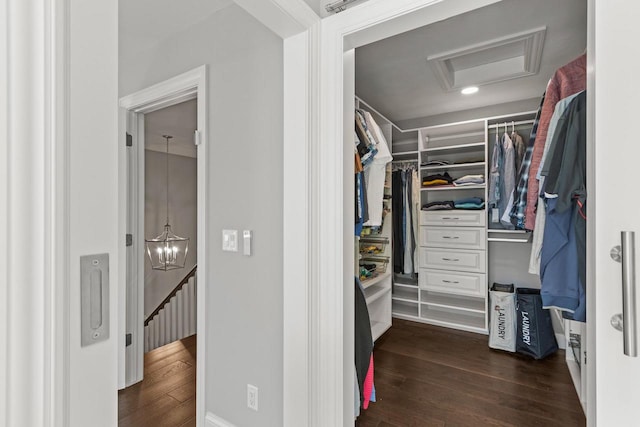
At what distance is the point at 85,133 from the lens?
556mm

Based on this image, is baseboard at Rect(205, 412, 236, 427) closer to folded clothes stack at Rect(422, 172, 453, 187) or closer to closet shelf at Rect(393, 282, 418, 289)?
closet shelf at Rect(393, 282, 418, 289)

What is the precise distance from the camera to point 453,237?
338cm

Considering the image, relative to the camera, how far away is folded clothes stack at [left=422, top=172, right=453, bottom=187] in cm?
345

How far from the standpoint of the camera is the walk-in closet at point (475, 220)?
1562mm

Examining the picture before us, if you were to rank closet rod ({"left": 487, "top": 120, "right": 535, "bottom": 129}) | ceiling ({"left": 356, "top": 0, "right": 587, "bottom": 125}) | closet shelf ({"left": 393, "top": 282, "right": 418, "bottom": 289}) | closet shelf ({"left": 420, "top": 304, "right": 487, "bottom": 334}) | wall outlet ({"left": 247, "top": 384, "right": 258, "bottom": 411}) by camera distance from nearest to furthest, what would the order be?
wall outlet ({"left": 247, "top": 384, "right": 258, "bottom": 411})
ceiling ({"left": 356, "top": 0, "right": 587, "bottom": 125})
closet rod ({"left": 487, "top": 120, "right": 535, "bottom": 129})
closet shelf ({"left": 420, "top": 304, "right": 487, "bottom": 334})
closet shelf ({"left": 393, "top": 282, "right": 418, "bottom": 289})

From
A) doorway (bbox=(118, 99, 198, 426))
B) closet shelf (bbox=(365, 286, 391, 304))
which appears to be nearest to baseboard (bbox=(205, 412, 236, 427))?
doorway (bbox=(118, 99, 198, 426))

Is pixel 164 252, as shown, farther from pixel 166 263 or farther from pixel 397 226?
pixel 397 226

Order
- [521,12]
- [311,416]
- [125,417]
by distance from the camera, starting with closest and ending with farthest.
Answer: [311,416]
[521,12]
[125,417]

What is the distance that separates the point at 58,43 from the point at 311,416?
4.72 feet

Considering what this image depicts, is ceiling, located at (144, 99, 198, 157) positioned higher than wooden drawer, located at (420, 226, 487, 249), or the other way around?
ceiling, located at (144, 99, 198, 157)

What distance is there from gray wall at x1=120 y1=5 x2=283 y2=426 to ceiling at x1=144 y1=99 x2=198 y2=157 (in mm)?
1227
